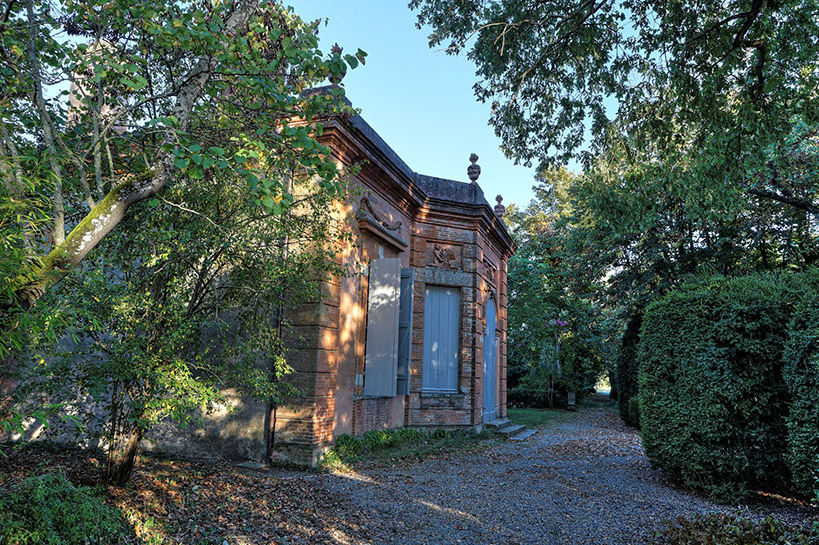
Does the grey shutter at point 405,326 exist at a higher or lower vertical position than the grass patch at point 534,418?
higher

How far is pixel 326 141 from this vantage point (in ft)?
24.9

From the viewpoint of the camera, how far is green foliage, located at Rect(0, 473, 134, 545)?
273 centimetres

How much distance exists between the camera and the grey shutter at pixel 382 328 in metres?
8.45

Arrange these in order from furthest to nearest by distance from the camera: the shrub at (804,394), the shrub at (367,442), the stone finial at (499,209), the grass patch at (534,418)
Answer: the grass patch at (534,418), the stone finial at (499,209), the shrub at (367,442), the shrub at (804,394)

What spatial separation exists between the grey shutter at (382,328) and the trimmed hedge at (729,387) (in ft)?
13.7

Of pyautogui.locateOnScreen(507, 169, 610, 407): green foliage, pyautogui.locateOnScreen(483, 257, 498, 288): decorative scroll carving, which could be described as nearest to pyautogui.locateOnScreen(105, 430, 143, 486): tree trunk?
pyautogui.locateOnScreen(483, 257, 498, 288): decorative scroll carving

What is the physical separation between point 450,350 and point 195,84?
7801mm

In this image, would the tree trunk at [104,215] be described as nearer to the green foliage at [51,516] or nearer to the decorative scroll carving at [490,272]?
the green foliage at [51,516]

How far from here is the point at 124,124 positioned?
4.56 metres

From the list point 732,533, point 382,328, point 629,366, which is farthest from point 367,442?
point 629,366

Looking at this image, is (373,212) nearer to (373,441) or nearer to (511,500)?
(373,441)

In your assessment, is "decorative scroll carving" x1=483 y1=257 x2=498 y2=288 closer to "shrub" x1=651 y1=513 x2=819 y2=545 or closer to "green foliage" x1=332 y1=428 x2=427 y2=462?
"green foliage" x1=332 y1=428 x2=427 y2=462

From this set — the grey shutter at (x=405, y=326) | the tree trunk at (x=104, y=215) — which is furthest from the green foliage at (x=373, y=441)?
the tree trunk at (x=104, y=215)

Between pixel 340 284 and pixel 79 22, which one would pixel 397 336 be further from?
pixel 79 22
